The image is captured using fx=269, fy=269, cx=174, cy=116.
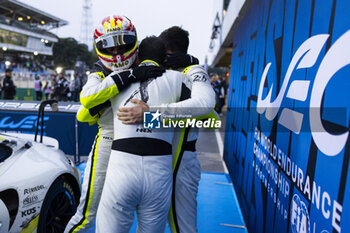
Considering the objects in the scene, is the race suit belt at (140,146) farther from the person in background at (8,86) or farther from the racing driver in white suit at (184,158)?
the person in background at (8,86)

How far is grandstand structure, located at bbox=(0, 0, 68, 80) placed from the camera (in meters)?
51.8

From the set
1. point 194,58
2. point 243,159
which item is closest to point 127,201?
point 194,58

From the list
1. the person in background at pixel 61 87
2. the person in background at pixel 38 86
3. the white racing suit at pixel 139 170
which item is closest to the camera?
the white racing suit at pixel 139 170

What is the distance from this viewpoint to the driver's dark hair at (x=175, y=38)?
2139 mm

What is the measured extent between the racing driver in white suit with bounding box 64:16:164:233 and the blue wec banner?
0.93m

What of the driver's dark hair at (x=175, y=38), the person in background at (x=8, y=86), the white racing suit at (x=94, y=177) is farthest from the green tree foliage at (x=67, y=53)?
the driver's dark hair at (x=175, y=38)

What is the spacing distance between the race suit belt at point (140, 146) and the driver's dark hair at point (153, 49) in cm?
56

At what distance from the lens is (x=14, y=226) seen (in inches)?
74.5

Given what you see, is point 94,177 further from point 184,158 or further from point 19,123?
point 19,123

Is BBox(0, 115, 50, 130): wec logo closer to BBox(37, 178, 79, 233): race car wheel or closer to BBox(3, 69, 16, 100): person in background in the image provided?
BBox(37, 178, 79, 233): race car wheel

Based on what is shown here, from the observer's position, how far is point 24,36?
190 ft

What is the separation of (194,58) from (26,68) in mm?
62032

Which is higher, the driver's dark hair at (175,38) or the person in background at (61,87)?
the driver's dark hair at (175,38)

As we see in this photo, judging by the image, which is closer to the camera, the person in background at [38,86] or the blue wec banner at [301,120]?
the blue wec banner at [301,120]
